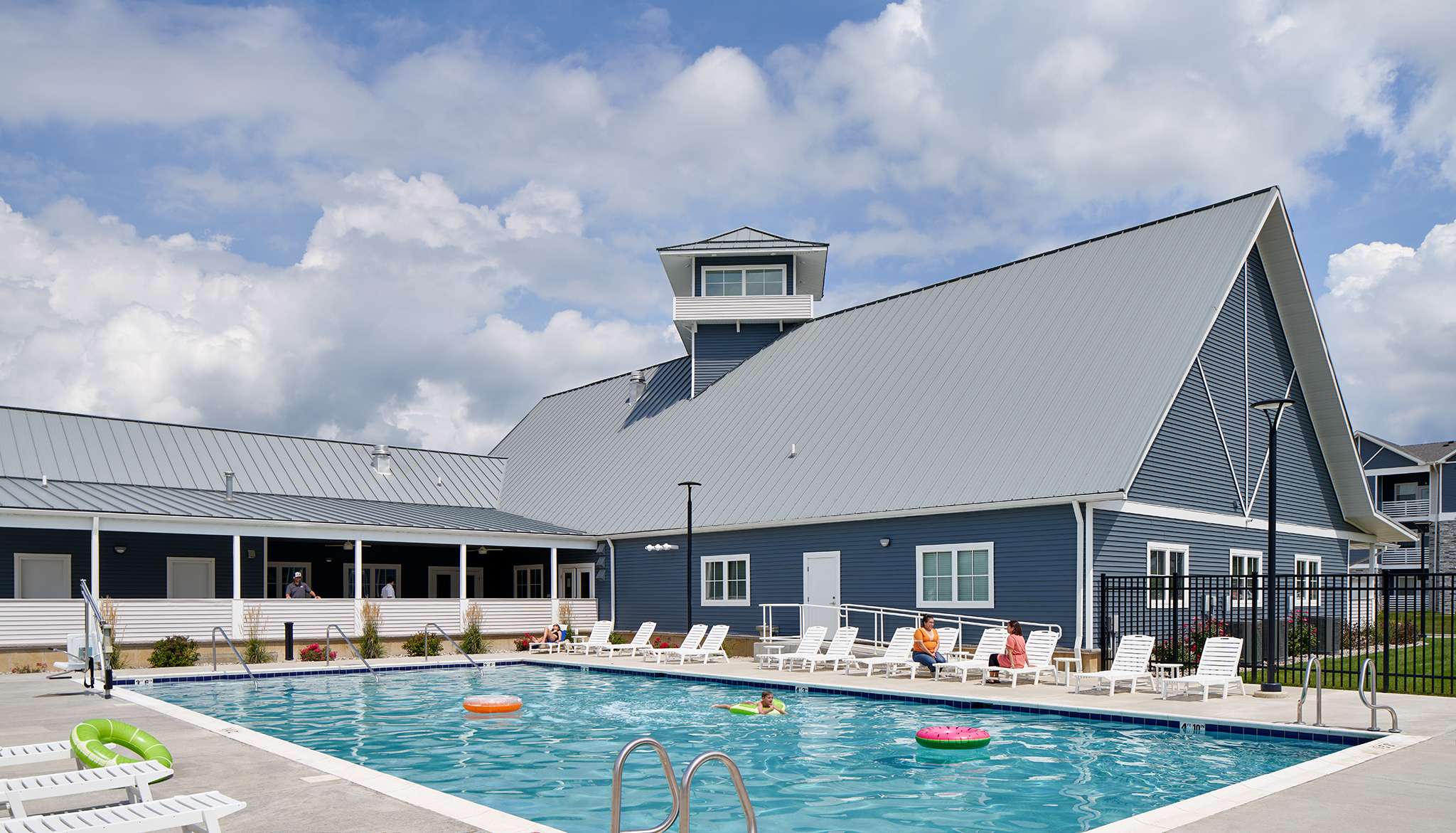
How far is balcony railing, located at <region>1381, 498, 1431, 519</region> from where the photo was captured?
51.3 meters

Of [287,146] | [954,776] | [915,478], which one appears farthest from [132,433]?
[954,776]


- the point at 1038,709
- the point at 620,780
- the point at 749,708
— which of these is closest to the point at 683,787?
the point at 620,780

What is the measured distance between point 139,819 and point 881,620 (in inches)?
662

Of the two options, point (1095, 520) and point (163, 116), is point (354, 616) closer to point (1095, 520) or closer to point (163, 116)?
point (163, 116)

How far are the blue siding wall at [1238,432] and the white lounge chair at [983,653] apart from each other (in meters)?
3.59

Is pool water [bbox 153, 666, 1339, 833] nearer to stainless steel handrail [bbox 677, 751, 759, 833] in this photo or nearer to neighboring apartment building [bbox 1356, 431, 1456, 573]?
stainless steel handrail [bbox 677, 751, 759, 833]

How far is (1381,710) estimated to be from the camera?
42.3 feet

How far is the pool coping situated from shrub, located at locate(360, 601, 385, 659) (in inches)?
169

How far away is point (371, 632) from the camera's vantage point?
→ 24688mm

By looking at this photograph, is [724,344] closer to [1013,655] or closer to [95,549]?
[1013,655]

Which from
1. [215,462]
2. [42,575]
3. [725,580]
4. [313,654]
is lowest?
[313,654]

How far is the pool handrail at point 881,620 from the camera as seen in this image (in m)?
19.2

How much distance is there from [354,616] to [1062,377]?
16661mm

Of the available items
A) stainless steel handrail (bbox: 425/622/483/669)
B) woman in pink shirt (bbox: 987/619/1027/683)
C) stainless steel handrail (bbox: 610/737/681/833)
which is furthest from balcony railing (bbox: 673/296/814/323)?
stainless steel handrail (bbox: 610/737/681/833)
